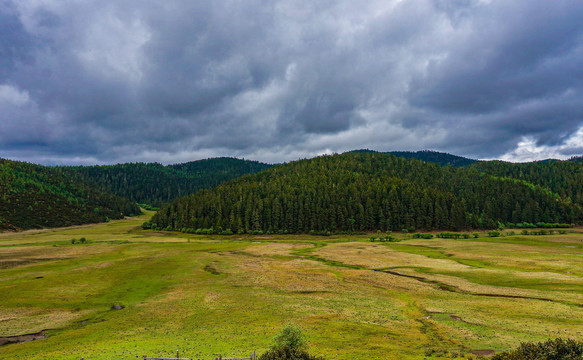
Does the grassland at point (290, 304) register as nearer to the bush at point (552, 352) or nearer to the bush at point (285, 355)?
the bush at point (285, 355)

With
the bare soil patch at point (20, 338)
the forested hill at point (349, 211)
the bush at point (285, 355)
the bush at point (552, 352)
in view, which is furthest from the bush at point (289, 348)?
the forested hill at point (349, 211)

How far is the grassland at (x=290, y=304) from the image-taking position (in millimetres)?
27922

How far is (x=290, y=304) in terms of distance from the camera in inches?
1661

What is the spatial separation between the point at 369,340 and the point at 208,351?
618 inches

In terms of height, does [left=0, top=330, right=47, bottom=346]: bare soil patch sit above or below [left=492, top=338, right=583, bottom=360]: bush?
below

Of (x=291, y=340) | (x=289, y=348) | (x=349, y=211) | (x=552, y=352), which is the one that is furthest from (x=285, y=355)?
(x=349, y=211)

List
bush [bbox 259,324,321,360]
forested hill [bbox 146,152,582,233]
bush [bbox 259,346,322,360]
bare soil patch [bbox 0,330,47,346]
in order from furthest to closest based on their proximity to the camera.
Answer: forested hill [bbox 146,152,582,233] → bare soil patch [bbox 0,330,47,346] → bush [bbox 259,324,321,360] → bush [bbox 259,346,322,360]

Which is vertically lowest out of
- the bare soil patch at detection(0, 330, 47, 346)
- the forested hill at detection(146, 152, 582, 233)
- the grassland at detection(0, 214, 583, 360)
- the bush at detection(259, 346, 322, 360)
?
the bare soil patch at detection(0, 330, 47, 346)

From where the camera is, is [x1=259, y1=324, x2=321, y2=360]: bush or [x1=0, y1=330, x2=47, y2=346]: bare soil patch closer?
[x1=259, y1=324, x2=321, y2=360]: bush

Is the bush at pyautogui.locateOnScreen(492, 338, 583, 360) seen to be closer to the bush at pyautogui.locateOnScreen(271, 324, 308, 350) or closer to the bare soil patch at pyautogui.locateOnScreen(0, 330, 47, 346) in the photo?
the bush at pyautogui.locateOnScreen(271, 324, 308, 350)

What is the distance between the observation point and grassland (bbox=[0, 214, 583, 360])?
2792 cm

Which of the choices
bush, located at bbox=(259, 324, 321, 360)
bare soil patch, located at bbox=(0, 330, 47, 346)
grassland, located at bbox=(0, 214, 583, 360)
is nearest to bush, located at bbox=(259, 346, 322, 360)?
bush, located at bbox=(259, 324, 321, 360)

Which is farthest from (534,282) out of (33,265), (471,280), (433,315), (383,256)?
(33,265)

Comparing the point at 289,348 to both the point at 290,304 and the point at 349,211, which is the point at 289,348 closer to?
the point at 290,304
